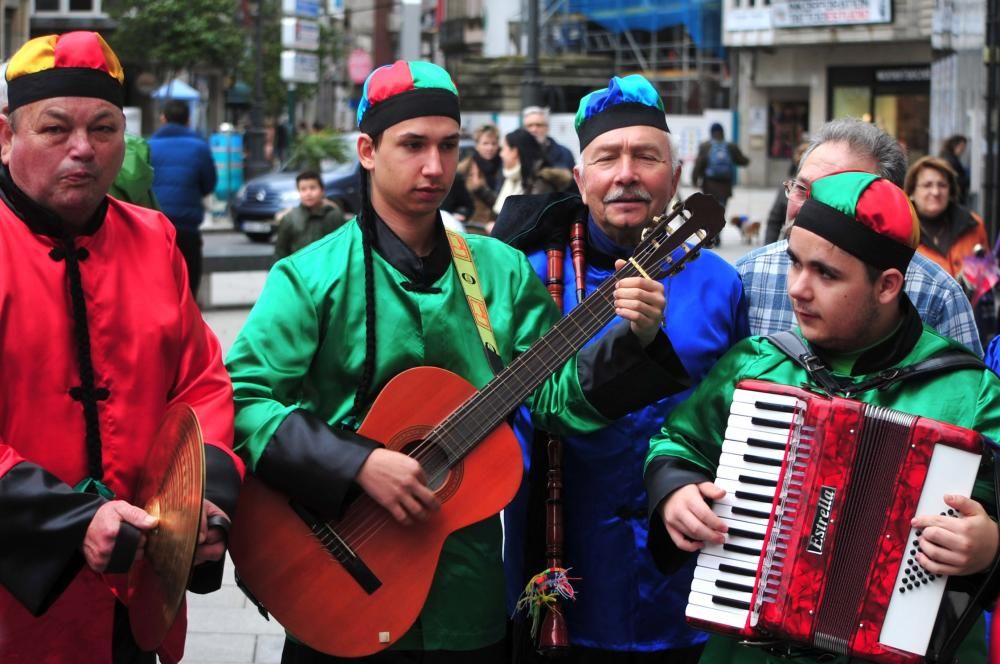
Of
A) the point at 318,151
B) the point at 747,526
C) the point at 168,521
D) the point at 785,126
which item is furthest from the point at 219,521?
the point at 785,126

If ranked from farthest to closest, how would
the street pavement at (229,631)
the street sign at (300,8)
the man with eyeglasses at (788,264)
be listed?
the street sign at (300,8)
the street pavement at (229,631)
the man with eyeglasses at (788,264)

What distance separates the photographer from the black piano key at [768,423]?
3.01 m

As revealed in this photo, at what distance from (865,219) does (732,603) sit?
0.85 m

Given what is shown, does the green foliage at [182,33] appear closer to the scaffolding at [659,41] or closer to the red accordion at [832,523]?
the scaffolding at [659,41]

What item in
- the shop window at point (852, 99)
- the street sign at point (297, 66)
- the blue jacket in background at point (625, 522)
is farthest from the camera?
the shop window at point (852, 99)

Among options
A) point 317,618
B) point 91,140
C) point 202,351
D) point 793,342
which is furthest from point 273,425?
point 793,342

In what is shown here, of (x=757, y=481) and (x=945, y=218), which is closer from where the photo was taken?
(x=757, y=481)

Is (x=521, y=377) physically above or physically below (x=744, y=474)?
above

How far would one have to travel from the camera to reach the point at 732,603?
3002mm

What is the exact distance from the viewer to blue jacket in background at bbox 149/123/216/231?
1121 cm

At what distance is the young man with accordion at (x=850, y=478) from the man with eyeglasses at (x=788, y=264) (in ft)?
2.94

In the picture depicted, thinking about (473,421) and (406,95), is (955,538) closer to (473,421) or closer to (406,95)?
(473,421)

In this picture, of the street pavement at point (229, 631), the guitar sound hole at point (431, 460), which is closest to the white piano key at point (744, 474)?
the guitar sound hole at point (431, 460)

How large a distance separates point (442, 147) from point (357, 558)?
0.98 m
